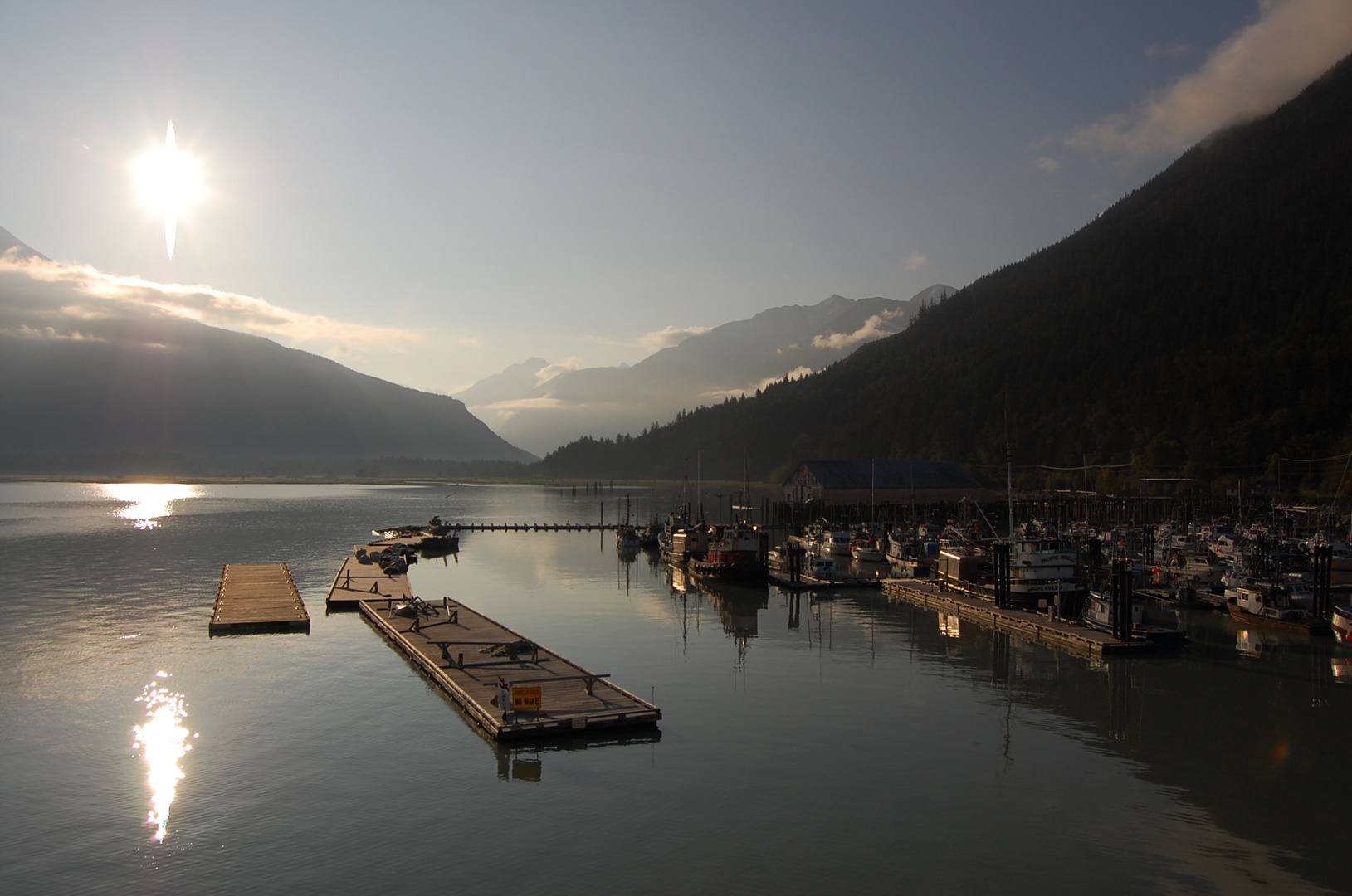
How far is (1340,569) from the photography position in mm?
61969

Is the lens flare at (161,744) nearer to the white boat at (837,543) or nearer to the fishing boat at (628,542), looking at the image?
the fishing boat at (628,542)

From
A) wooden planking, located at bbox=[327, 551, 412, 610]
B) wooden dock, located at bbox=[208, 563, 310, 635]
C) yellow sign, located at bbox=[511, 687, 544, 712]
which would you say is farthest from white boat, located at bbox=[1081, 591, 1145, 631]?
wooden dock, located at bbox=[208, 563, 310, 635]

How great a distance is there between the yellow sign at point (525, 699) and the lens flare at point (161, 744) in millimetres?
8456

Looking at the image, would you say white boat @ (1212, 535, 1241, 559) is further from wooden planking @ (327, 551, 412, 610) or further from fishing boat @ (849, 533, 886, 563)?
wooden planking @ (327, 551, 412, 610)

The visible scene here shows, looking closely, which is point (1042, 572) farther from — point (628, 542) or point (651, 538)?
point (651, 538)

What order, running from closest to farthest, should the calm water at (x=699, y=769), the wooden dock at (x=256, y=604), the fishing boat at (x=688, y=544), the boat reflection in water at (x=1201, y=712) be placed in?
1. the calm water at (x=699, y=769)
2. the boat reflection in water at (x=1201, y=712)
3. the wooden dock at (x=256, y=604)
4. the fishing boat at (x=688, y=544)

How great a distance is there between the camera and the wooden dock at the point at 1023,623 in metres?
37.6

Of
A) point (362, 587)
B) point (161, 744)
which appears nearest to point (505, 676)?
point (161, 744)

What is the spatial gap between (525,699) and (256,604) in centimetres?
2815

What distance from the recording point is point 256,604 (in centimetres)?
4791

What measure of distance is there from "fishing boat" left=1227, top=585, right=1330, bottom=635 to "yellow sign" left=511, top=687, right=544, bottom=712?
35.9m

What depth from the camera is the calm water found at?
18.1 metres

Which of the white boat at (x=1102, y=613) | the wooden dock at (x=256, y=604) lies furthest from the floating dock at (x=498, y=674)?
the white boat at (x=1102, y=613)

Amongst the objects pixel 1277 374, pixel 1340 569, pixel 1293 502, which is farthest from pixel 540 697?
pixel 1277 374
